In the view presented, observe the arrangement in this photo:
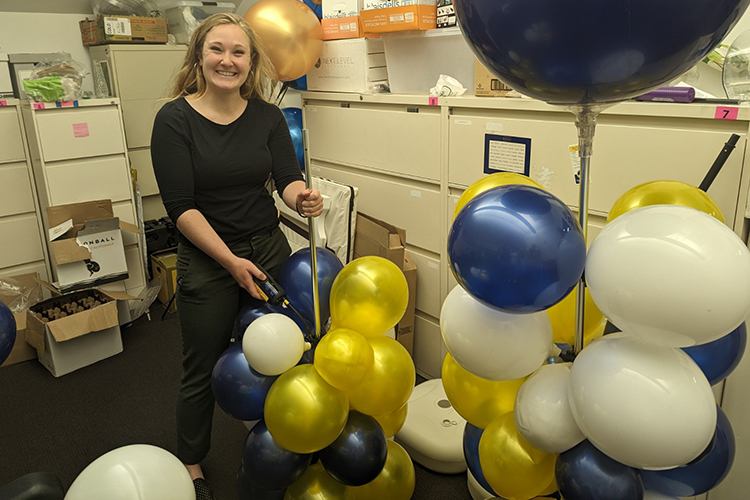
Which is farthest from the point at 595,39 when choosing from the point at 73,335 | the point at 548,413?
the point at 73,335

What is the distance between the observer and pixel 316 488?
141cm

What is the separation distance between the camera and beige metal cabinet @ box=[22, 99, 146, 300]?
2.93 meters

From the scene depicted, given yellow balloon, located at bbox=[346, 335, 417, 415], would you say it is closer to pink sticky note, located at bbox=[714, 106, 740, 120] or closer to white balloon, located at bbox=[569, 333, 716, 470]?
white balloon, located at bbox=[569, 333, 716, 470]

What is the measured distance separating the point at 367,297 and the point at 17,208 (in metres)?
2.71

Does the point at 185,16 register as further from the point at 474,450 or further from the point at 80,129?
the point at 474,450

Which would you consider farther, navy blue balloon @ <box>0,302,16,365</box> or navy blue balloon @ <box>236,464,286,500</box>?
navy blue balloon @ <box>236,464,286,500</box>

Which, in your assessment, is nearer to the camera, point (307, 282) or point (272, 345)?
point (272, 345)

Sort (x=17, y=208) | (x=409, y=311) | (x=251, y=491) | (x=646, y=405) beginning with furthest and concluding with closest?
1. (x=17, y=208)
2. (x=409, y=311)
3. (x=251, y=491)
4. (x=646, y=405)

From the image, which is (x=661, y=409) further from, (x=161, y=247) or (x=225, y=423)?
(x=161, y=247)

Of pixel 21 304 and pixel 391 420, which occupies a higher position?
pixel 391 420

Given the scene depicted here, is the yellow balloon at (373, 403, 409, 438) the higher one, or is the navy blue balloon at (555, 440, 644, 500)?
the navy blue balloon at (555, 440, 644, 500)

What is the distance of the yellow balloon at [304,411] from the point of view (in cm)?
121

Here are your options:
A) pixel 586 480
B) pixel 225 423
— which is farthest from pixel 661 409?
pixel 225 423

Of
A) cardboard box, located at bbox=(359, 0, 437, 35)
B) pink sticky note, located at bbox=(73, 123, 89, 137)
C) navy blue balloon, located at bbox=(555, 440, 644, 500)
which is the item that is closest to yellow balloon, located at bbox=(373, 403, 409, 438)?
navy blue balloon, located at bbox=(555, 440, 644, 500)
